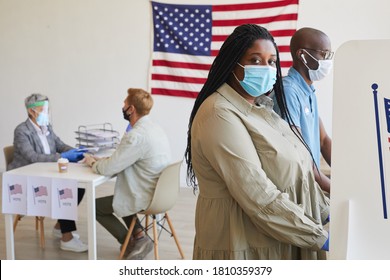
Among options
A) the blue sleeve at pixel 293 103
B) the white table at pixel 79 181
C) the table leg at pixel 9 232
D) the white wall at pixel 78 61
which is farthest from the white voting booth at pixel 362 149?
the white wall at pixel 78 61

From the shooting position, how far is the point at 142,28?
219 inches

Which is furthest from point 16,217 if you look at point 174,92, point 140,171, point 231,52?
point 231,52

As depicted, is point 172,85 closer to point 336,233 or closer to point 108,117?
point 108,117

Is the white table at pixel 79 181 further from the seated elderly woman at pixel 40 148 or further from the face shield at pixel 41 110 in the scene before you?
the face shield at pixel 41 110

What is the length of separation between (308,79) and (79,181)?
1576mm

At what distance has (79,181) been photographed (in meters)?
3.12

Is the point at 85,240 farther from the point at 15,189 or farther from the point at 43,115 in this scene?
the point at 43,115

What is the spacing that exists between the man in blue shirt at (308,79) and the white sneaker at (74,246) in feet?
6.59

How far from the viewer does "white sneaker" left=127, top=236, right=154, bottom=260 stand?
11.6 ft

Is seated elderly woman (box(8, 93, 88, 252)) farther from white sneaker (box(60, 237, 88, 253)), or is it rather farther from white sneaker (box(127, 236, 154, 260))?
white sneaker (box(127, 236, 154, 260))

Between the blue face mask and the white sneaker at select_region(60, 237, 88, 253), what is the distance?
249cm

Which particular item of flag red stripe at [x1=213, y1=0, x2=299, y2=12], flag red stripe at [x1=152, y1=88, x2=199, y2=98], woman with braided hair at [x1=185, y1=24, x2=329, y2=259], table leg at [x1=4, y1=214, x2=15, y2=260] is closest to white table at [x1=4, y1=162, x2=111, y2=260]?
table leg at [x1=4, y1=214, x2=15, y2=260]
